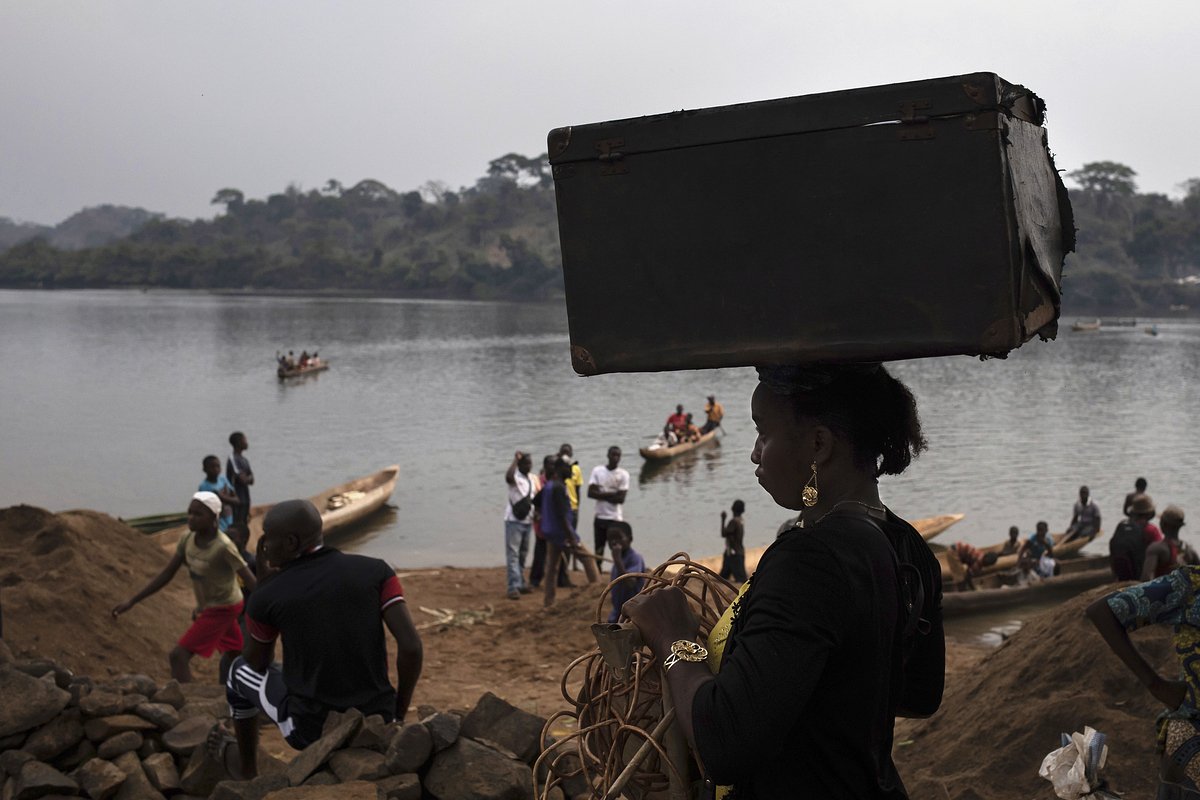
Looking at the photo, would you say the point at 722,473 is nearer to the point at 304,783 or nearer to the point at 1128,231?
the point at 304,783

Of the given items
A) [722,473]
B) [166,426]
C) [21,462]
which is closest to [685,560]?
[722,473]

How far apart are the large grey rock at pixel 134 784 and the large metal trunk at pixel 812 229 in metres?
4.09

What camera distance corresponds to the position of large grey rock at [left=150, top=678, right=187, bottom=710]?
5906 millimetres

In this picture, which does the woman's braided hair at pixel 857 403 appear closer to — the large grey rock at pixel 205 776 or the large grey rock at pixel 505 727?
the large grey rock at pixel 505 727

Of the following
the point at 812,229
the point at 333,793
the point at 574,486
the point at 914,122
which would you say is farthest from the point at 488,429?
the point at 914,122

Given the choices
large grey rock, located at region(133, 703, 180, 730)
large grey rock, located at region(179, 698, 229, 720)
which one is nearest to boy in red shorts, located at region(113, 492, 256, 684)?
large grey rock, located at region(179, 698, 229, 720)

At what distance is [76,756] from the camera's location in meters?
5.42

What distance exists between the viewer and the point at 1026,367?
171 feet

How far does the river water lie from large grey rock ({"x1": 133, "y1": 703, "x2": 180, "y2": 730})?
12.0m

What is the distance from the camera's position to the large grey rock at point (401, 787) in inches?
166

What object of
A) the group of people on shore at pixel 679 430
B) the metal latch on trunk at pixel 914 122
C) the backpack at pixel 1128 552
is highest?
the metal latch on trunk at pixel 914 122

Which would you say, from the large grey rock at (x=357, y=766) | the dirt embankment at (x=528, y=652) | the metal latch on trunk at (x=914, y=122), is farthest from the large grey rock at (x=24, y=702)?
the metal latch on trunk at (x=914, y=122)

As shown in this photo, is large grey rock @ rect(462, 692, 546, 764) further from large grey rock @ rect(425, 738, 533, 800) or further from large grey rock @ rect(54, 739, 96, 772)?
large grey rock @ rect(54, 739, 96, 772)

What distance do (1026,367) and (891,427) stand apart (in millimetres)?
53439
